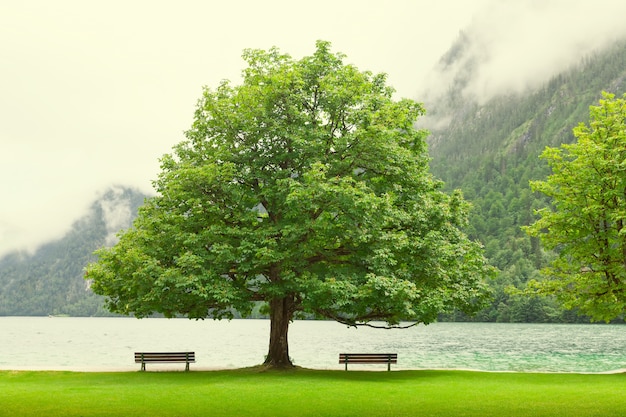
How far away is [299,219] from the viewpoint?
2981 centimetres

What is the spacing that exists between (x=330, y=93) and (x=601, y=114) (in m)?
15.8

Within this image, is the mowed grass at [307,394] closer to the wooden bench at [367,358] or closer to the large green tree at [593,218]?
the wooden bench at [367,358]

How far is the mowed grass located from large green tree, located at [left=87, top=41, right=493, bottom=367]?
11.2ft

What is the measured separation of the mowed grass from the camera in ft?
62.6

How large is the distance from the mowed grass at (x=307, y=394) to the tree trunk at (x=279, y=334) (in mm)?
1485

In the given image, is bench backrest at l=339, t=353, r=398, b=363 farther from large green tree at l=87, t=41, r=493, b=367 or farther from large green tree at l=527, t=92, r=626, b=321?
large green tree at l=527, t=92, r=626, b=321

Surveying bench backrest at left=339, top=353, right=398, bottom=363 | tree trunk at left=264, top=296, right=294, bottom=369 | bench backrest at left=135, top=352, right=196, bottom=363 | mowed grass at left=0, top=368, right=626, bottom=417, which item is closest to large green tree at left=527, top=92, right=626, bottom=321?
mowed grass at left=0, top=368, right=626, bottom=417

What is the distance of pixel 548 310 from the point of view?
161 metres

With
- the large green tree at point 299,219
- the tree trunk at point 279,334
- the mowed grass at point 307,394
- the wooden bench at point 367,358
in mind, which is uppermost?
the large green tree at point 299,219

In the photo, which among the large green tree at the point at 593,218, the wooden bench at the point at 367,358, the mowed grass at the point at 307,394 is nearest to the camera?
the mowed grass at the point at 307,394

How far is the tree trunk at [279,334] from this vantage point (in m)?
32.8

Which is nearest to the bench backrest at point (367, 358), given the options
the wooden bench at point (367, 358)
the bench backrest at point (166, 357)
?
the wooden bench at point (367, 358)

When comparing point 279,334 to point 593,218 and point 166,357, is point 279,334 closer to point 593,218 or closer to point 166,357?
point 166,357

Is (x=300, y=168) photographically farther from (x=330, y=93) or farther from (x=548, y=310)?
(x=548, y=310)
